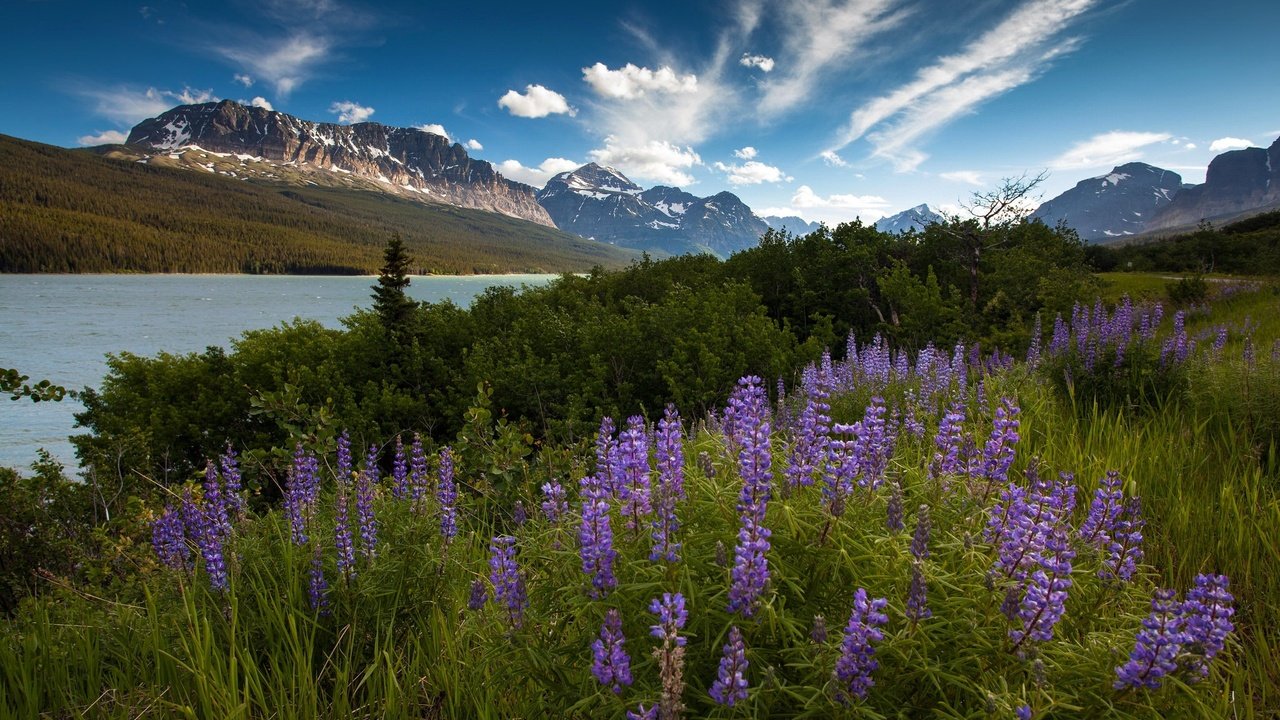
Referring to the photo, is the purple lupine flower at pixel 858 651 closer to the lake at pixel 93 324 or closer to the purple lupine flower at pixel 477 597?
the purple lupine flower at pixel 477 597

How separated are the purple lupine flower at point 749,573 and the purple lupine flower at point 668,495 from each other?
0.23 meters

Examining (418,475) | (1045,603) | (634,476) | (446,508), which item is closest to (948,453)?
(1045,603)

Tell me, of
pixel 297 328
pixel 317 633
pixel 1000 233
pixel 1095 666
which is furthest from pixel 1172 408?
pixel 297 328

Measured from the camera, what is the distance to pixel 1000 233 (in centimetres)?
2062

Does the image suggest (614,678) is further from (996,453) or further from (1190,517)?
(1190,517)

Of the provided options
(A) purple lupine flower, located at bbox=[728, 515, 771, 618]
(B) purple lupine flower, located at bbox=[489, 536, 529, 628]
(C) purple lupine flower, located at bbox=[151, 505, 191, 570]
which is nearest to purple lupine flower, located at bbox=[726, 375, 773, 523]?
(A) purple lupine flower, located at bbox=[728, 515, 771, 618]

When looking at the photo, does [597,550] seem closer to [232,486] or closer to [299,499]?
[299,499]

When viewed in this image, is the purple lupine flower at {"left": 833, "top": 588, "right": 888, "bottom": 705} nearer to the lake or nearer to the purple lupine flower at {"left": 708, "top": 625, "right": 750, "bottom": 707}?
the purple lupine flower at {"left": 708, "top": 625, "right": 750, "bottom": 707}

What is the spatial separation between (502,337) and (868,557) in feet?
66.6

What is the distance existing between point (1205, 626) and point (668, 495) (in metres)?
1.56

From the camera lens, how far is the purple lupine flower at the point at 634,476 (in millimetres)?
2275

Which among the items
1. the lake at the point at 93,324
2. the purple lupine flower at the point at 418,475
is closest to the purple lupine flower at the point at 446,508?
the purple lupine flower at the point at 418,475

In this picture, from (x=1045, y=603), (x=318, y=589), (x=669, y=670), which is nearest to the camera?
(x=669, y=670)

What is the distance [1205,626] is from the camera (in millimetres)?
1617
